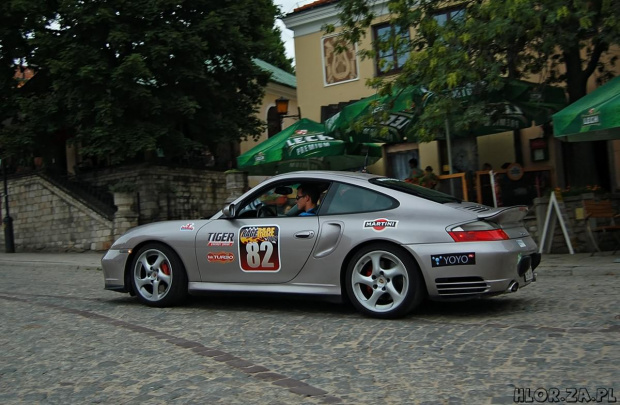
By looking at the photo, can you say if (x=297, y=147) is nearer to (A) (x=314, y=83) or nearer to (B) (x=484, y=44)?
(B) (x=484, y=44)

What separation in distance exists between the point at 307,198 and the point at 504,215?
2010 millimetres

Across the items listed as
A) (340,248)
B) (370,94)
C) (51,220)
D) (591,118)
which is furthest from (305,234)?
(51,220)

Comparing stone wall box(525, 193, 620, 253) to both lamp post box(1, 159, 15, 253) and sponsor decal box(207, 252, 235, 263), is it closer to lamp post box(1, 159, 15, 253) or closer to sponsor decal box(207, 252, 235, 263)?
sponsor decal box(207, 252, 235, 263)

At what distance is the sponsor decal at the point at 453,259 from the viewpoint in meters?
5.83

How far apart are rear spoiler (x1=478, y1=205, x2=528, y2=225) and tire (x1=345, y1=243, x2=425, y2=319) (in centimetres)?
83

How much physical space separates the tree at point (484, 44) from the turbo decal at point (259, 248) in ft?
19.4

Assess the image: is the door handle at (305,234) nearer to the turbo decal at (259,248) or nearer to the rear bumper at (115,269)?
the turbo decal at (259,248)

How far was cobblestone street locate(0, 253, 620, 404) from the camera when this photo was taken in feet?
13.8

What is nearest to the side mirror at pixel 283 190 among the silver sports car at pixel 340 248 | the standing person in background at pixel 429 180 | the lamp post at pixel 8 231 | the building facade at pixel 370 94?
the silver sports car at pixel 340 248

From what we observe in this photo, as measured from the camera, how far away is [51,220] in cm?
2262

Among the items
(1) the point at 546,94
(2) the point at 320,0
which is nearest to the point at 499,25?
(1) the point at 546,94

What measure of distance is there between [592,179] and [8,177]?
66.4 ft

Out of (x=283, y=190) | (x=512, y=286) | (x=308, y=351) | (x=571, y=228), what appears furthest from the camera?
(x=571, y=228)

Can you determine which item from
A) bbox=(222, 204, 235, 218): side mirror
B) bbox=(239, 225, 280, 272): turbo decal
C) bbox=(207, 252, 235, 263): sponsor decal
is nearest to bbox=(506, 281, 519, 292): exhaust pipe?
bbox=(239, 225, 280, 272): turbo decal
